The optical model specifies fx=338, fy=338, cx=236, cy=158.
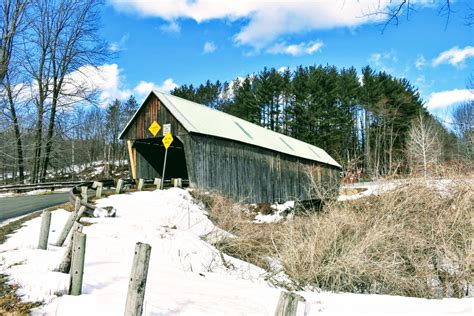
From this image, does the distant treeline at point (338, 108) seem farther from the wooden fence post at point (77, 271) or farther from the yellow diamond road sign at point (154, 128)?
the wooden fence post at point (77, 271)

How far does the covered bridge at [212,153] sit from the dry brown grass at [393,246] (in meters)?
7.18

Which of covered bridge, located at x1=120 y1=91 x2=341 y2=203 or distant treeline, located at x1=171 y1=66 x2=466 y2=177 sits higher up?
distant treeline, located at x1=171 y1=66 x2=466 y2=177

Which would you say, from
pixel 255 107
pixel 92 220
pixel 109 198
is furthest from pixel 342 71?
pixel 92 220

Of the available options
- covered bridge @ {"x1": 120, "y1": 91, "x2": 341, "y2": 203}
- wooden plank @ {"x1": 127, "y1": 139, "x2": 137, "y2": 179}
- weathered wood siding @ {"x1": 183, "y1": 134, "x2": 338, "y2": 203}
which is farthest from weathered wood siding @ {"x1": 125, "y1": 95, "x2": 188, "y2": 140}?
weathered wood siding @ {"x1": 183, "y1": 134, "x2": 338, "y2": 203}

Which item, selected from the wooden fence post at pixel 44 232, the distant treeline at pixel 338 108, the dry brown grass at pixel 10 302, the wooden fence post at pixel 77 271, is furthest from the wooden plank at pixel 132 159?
the distant treeline at pixel 338 108

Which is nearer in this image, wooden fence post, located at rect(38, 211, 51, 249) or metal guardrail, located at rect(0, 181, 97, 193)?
wooden fence post, located at rect(38, 211, 51, 249)

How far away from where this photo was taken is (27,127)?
67.8 ft

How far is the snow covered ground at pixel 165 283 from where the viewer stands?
147 inches

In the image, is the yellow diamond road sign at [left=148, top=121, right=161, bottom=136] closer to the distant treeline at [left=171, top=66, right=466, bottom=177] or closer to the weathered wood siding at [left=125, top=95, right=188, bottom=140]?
the weathered wood siding at [left=125, top=95, right=188, bottom=140]

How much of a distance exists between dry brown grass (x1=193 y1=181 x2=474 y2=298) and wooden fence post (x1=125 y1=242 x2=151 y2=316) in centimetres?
361

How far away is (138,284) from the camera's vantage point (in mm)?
3111

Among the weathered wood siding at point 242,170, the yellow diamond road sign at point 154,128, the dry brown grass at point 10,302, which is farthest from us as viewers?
the yellow diamond road sign at point 154,128

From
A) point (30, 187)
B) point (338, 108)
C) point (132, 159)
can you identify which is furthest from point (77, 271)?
point (338, 108)

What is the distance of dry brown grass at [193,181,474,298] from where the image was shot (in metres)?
5.87
